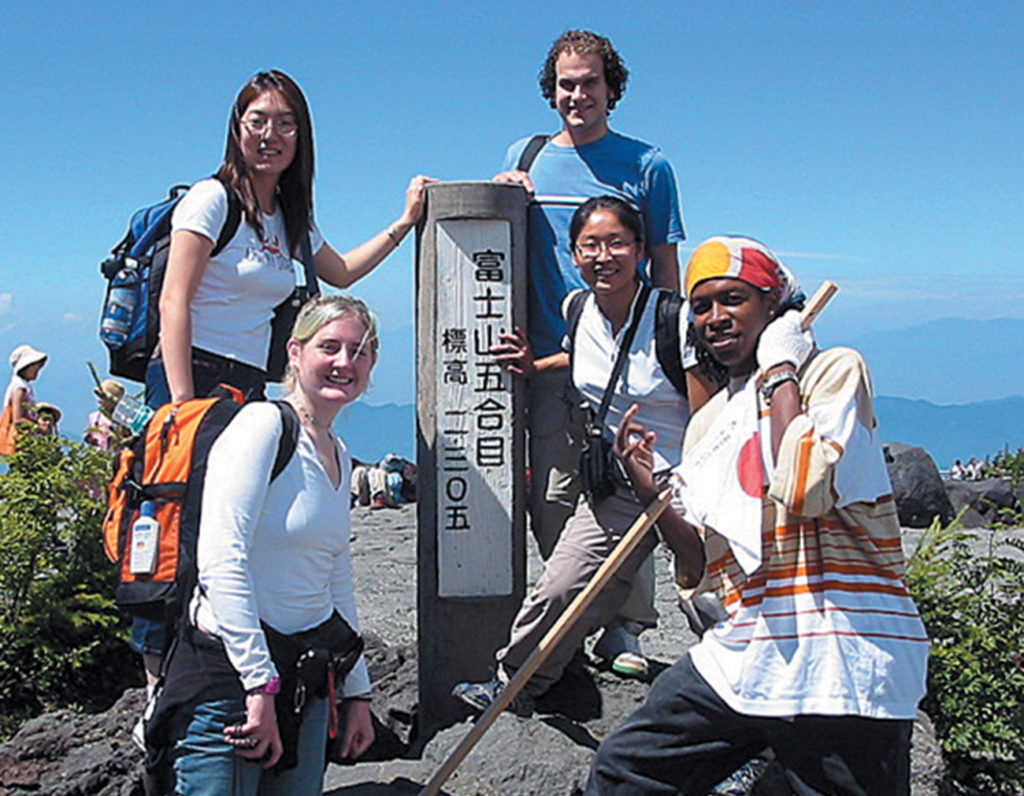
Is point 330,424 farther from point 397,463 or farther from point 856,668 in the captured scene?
point 397,463

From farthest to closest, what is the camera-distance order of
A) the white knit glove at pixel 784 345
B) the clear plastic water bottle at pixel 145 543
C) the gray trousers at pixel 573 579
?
the gray trousers at pixel 573 579 < the clear plastic water bottle at pixel 145 543 < the white knit glove at pixel 784 345

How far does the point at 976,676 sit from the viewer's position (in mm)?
4699

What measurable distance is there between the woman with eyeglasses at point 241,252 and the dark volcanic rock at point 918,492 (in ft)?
31.5

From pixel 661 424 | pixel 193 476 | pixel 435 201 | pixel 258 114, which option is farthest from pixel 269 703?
pixel 435 201

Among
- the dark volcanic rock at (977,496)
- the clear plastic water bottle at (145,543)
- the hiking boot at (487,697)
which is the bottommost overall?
the hiking boot at (487,697)

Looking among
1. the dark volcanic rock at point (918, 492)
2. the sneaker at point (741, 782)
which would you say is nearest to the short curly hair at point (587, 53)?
the sneaker at point (741, 782)

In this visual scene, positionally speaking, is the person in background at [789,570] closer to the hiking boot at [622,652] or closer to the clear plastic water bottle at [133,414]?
the hiking boot at [622,652]

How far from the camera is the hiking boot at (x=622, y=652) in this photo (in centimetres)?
487

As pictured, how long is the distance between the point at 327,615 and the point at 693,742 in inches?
43.9

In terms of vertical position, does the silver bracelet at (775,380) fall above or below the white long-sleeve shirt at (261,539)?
above

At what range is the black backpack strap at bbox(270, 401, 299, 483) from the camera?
2.97 meters

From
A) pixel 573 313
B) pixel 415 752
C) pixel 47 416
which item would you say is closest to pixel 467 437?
pixel 573 313

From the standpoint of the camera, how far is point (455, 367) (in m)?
4.86

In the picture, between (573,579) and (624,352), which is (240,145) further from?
(573,579)
